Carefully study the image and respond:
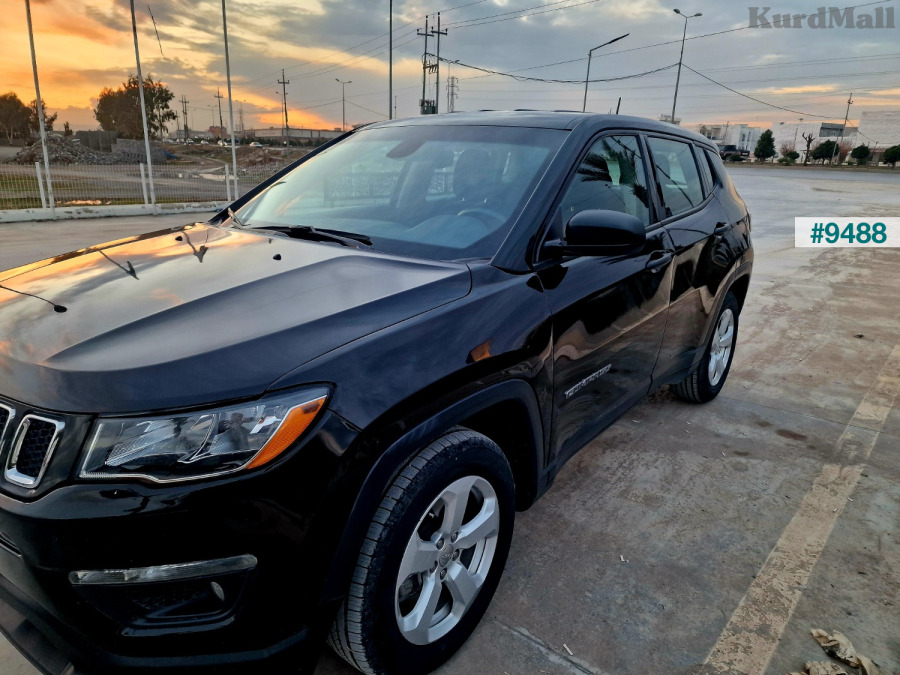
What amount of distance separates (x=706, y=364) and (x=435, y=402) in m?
2.90

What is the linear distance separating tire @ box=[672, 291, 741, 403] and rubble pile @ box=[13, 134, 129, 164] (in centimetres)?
4452

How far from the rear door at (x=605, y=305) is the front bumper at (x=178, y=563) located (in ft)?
3.63

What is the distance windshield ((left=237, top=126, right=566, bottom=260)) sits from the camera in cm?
237

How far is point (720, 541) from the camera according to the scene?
9.18ft

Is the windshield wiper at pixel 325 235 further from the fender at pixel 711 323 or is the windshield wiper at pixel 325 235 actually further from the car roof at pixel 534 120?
the fender at pixel 711 323

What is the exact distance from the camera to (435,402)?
1745 mm

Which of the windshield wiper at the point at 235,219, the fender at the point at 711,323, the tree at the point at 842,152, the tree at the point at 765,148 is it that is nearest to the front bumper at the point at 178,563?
the windshield wiper at the point at 235,219

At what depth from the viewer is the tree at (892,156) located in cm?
5897

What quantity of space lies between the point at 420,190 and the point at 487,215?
0.42m

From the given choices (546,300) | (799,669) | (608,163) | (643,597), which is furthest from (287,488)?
(608,163)

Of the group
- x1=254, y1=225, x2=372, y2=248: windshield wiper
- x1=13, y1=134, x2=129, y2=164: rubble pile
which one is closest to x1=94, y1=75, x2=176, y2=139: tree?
x1=13, y1=134, x2=129, y2=164: rubble pile

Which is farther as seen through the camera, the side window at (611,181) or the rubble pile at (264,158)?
the rubble pile at (264,158)

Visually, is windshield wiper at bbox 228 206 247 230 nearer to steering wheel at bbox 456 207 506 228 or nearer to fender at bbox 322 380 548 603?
steering wheel at bbox 456 207 506 228

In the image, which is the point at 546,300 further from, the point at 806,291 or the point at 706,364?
the point at 806,291
